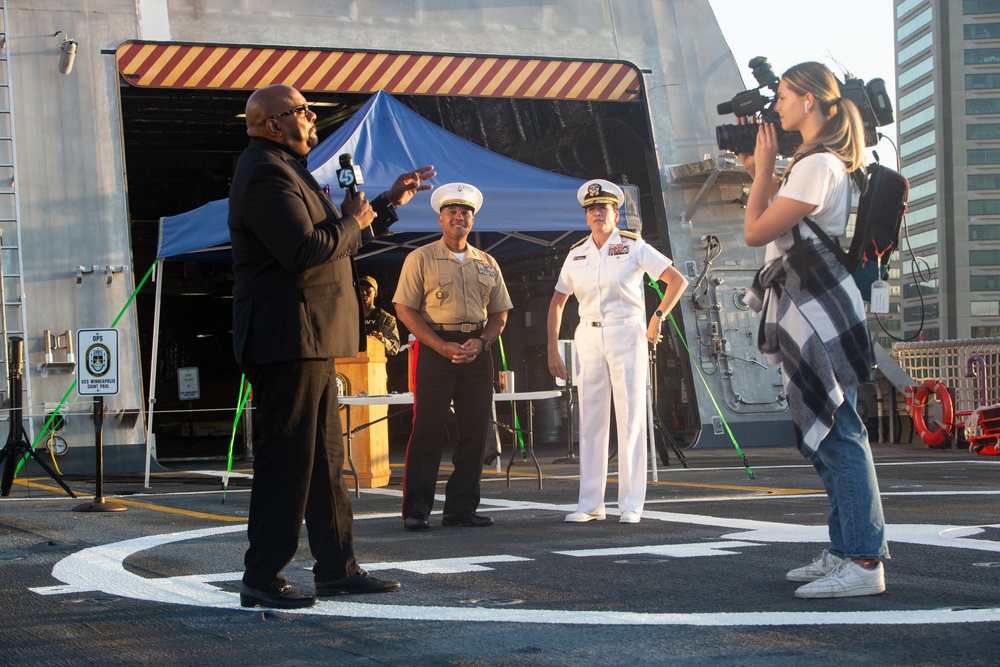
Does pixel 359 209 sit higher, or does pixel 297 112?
pixel 297 112

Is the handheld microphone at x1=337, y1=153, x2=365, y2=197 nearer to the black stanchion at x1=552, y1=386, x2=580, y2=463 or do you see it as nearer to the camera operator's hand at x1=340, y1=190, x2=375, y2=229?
the camera operator's hand at x1=340, y1=190, x2=375, y2=229

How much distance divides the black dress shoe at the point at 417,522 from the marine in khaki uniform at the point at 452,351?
165mm

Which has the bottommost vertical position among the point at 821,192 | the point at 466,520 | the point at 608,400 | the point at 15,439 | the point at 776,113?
the point at 466,520

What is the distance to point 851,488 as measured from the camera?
13.2ft

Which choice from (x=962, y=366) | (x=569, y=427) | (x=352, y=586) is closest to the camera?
(x=352, y=586)

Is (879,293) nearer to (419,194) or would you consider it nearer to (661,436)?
(419,194)

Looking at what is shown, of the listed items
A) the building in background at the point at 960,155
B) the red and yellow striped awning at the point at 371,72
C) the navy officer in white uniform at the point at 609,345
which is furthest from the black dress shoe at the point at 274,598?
the building in background at the point at 960,155

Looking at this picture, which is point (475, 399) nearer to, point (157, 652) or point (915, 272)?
point (915, 272)

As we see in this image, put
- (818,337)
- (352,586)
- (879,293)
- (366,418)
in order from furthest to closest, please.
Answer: (366,418) < (879,293) < (352,586) < (818,337)

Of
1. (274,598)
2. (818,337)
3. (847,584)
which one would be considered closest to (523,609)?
(274,598)

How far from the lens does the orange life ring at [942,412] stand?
13.8m

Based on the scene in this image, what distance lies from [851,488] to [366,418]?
6.98 meters

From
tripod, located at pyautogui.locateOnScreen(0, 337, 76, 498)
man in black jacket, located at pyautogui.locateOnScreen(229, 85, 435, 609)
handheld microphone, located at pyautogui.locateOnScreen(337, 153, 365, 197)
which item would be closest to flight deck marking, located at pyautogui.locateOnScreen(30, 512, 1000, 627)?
man in black jacket, located at pyautogui.locateOnScreen(229, 85, 435, 609)

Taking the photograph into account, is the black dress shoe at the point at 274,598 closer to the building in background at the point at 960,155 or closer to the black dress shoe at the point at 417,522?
the black dress shoe at the point at 417,522
